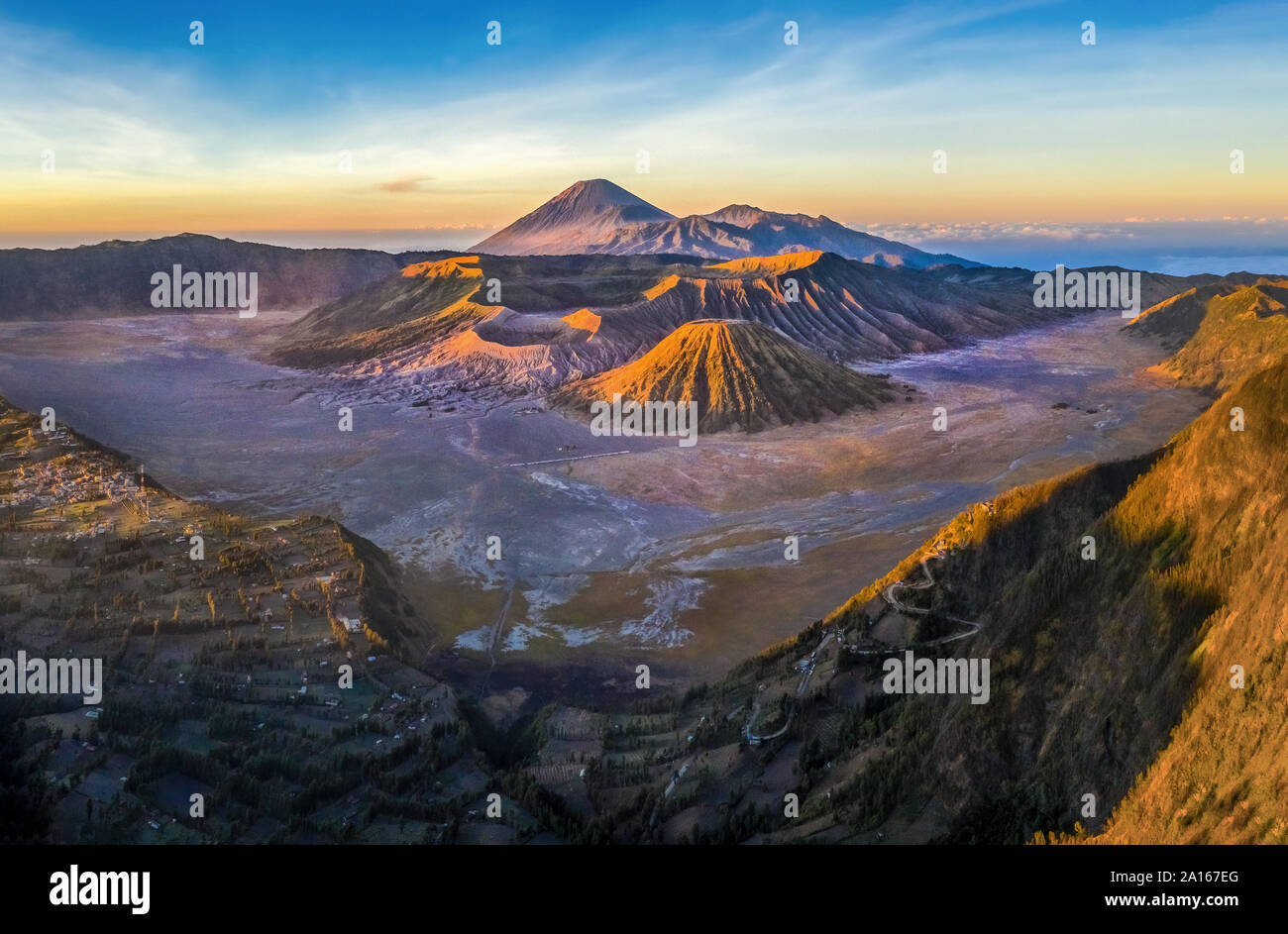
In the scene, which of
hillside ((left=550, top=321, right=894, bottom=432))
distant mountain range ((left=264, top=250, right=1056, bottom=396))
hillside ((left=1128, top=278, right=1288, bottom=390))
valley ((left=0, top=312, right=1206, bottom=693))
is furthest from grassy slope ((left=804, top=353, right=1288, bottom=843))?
distant mountain range ((left=264, top=250, right=1056, bottom=396))

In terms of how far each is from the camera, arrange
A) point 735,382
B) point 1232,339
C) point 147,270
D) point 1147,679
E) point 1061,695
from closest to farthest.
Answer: point 1147,679 → point 1061,695 → point 735,382 → point 1232,339 → point 147,270

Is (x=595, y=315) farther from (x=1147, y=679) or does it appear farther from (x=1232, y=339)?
(x=1147, y=679)

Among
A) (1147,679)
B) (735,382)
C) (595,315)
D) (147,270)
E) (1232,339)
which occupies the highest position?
(147,270)

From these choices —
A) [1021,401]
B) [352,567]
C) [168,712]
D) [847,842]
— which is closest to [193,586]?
[352,567]

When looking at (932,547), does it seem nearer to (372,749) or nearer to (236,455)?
(372,749)

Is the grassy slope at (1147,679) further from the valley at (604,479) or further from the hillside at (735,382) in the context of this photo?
the hillside at (735,382)

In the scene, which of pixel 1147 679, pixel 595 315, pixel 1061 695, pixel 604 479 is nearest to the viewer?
pixel 1147 679

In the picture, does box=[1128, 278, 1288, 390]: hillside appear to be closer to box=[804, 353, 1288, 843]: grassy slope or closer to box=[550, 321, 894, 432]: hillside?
box=[550, 321, 894, 432]: hillside

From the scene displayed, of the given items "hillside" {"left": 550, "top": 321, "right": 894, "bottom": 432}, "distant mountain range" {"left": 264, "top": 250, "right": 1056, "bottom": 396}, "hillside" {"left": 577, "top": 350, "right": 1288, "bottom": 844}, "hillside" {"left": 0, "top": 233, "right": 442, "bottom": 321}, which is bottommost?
"hillside" {"left": 577, "top": 350, "right": 1288, "bottom": 844}

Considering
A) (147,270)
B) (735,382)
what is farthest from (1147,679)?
(147,270)
